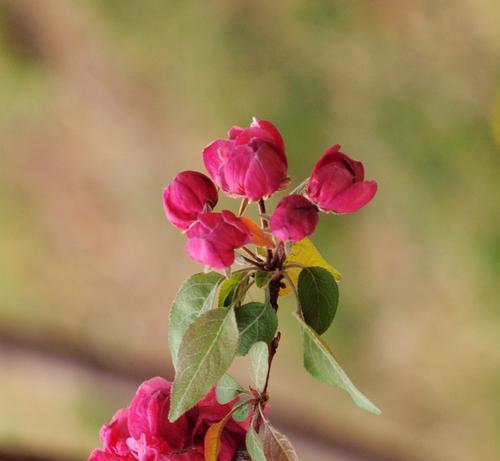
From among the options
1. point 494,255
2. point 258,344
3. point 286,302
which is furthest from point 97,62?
point 258,344

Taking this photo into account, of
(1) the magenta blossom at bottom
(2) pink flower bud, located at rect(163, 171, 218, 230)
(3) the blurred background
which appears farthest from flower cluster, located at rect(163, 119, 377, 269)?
(3) the blurred background

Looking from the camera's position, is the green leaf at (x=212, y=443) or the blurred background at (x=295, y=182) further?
the blurred background at (x=295, y=182)

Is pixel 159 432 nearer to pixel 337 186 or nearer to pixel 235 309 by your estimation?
pixel 235 309

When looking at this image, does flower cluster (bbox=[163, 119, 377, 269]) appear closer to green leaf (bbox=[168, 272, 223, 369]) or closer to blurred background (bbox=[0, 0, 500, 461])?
green leaf (bbox=[168, 272, 223, 369])

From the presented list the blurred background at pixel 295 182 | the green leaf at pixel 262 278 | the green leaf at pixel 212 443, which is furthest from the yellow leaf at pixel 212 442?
the blurred background at pixel 295 182

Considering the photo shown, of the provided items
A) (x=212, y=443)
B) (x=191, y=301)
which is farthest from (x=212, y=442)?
(x=191, y=301)

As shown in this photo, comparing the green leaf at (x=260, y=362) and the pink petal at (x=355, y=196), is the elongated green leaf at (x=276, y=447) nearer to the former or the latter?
the green leaf at (x=260, y=362)

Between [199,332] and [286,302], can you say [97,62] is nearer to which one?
[286,302]
